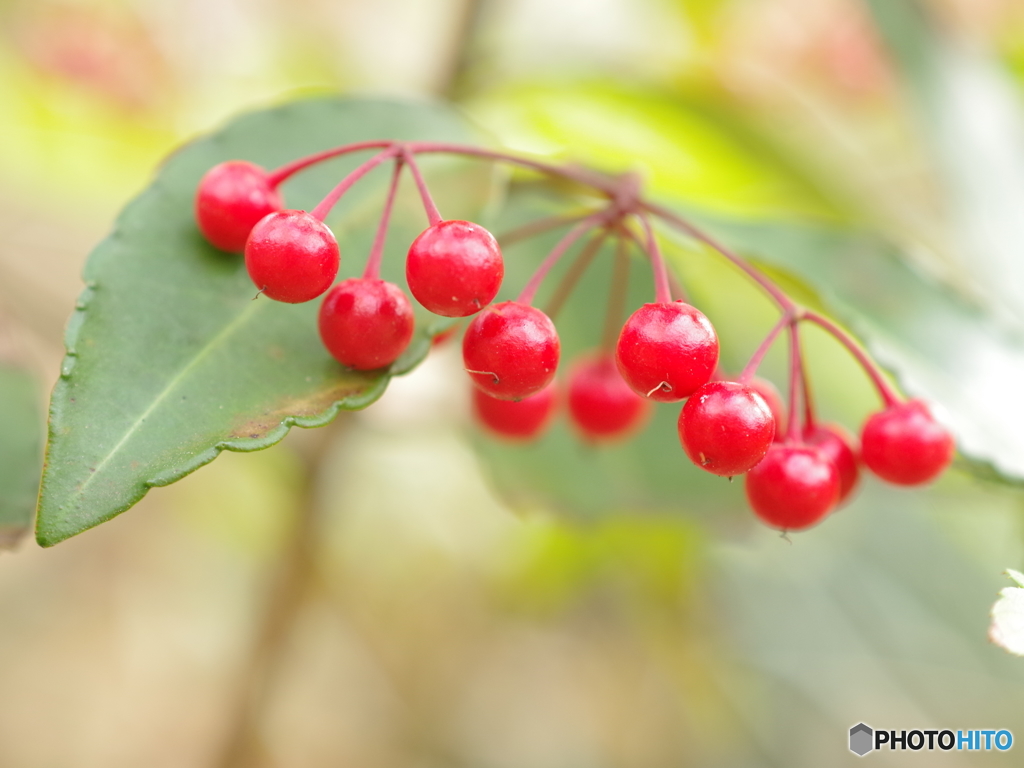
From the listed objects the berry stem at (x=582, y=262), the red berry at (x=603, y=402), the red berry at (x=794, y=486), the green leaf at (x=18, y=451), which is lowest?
the green leaf at (x=18, y=451)

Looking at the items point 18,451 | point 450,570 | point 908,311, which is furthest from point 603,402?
point 450,570

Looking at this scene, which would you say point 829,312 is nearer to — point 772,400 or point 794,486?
point 772,400

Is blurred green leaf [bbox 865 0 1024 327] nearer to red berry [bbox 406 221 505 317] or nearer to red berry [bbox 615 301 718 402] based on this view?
red berry [bbox 615 301 718 402]

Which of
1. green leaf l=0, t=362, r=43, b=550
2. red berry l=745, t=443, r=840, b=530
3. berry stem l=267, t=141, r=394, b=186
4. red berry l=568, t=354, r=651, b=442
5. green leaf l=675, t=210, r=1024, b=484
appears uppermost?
green leaf l=675, t=210, r=1024, b=484

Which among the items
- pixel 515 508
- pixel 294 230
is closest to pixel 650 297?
pixel 515 508

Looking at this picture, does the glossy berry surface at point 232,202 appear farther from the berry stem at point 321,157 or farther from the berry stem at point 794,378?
the berry stem at point 794,378

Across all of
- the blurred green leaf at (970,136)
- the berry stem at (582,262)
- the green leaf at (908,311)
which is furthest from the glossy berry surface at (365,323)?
the blurred green leaf at (970,136)

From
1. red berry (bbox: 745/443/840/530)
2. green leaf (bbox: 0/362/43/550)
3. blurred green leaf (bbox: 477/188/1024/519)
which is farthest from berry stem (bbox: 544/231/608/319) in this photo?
green leaf (bbox: 0/362/43/550)
